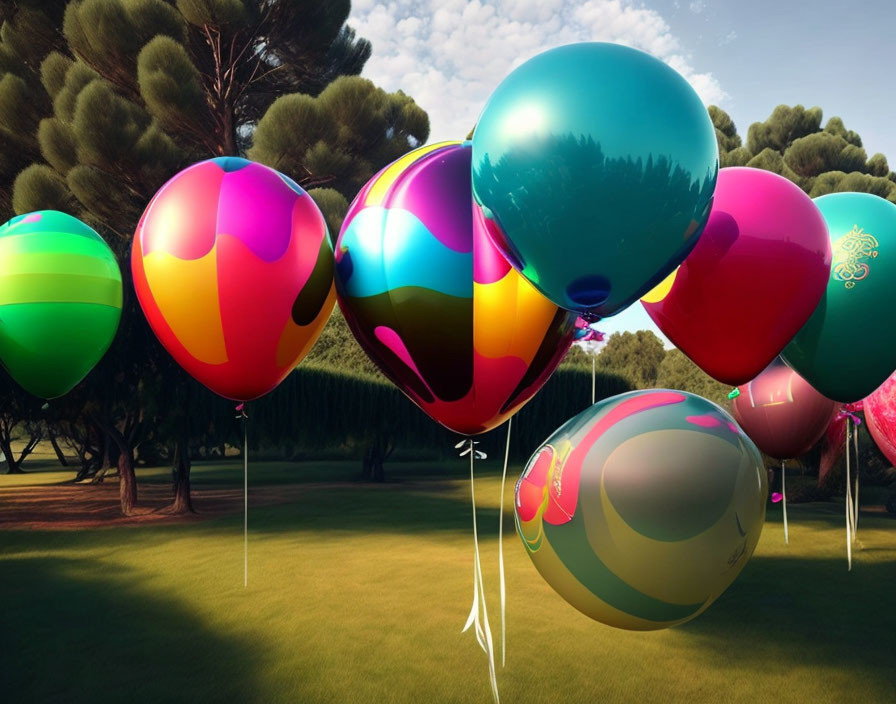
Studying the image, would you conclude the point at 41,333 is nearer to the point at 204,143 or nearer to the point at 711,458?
the point at 711,458

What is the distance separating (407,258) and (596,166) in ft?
2.88

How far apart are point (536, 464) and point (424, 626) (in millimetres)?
3720

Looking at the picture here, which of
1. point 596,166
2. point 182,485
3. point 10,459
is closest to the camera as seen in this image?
point 596,166

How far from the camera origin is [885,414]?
4445 millimetres

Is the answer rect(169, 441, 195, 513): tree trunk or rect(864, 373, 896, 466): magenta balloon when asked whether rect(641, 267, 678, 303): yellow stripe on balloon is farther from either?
rect(169, 441, 195, 513): tree trunk

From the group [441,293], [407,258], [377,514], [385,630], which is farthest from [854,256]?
[377,514]

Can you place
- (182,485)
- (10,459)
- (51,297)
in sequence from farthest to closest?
1. (10,459)
2. (182,485)
3. (51,297)

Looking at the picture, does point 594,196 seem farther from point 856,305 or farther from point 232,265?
point 856,305

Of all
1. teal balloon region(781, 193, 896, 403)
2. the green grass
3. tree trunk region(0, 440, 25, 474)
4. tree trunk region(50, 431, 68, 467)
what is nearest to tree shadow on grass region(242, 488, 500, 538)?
the green grass

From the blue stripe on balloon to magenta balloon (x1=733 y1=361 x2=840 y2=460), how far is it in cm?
402

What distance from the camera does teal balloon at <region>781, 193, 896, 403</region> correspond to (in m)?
2.91

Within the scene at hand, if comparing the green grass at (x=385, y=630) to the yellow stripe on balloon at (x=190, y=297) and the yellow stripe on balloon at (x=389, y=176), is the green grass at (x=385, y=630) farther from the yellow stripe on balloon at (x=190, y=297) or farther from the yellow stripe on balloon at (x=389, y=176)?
the yellow stripe on balloon at (x=389, y=176)

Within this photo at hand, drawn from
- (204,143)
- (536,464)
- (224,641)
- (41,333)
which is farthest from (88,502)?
(536,464)

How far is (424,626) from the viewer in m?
5.67
